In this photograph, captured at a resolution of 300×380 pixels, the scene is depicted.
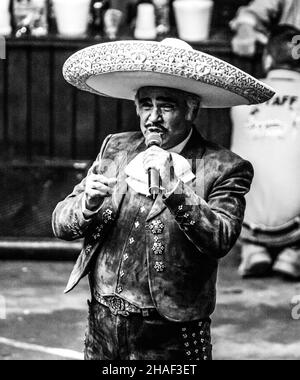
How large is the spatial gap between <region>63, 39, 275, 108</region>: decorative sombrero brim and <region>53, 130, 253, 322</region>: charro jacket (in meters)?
0.22

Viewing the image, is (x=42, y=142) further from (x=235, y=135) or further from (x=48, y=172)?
(x=235, y=135)

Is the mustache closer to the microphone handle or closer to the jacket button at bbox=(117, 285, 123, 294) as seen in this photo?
the microphone handle

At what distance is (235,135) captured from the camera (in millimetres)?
7918

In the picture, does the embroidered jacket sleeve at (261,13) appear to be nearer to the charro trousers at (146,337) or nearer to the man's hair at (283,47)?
the man's hair at (283,47)

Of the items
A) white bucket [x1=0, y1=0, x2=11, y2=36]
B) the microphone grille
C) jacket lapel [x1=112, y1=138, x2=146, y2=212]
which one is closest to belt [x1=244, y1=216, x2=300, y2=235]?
white bucket [x1=0, y1=0, x2=11, y2=36]

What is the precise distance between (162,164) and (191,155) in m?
0.38

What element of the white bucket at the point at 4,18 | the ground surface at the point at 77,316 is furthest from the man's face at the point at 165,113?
the white bucket at the point at 4,18

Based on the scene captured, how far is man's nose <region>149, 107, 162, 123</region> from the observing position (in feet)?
11.8

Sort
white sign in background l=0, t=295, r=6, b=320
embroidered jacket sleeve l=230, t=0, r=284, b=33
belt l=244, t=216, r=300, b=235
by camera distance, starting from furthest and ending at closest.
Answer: embroidered jacket sleeve l=230, t=0, r=284, b=33, belt l=244, t=216, r=300, b=235, white sign in background l=0, t=295, r=6, b=320

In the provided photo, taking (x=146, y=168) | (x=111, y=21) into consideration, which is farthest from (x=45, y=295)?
(x=146, y=168)

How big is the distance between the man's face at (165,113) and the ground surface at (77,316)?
99.9 inches

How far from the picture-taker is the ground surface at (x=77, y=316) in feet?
19.8

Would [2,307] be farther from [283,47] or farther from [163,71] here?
[163,71]
